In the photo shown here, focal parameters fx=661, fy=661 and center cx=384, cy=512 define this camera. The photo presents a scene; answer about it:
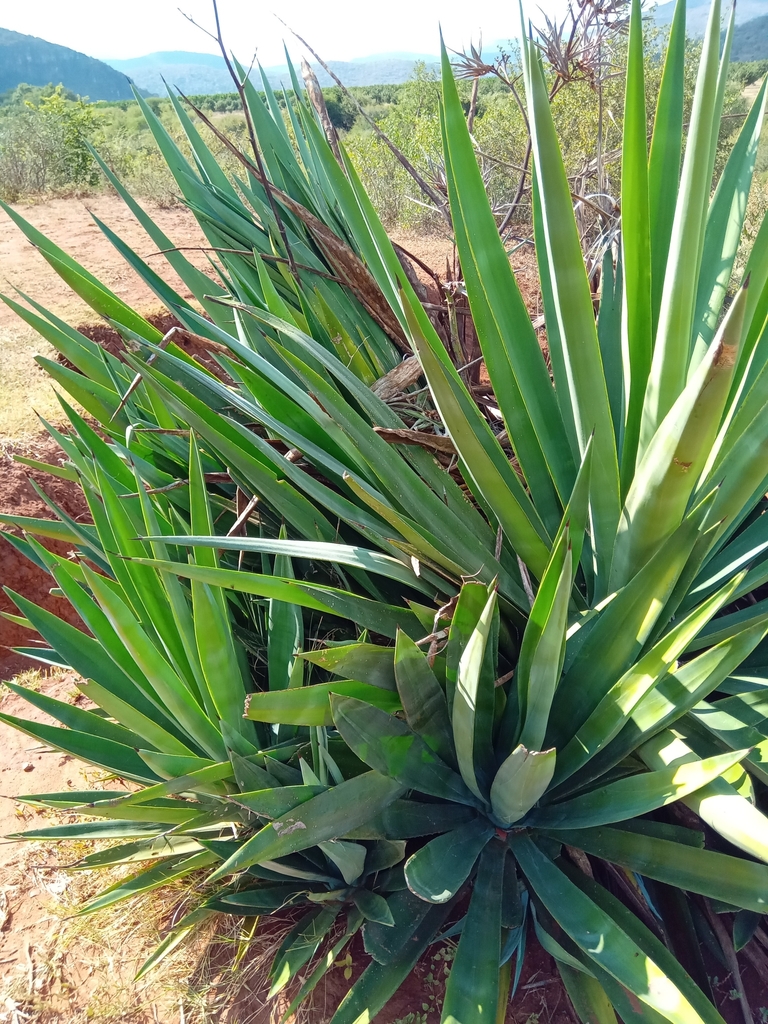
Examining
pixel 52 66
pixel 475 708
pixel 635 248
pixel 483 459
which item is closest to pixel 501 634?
pixel 475 708

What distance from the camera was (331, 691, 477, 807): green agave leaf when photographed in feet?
2.99

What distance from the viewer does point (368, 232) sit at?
1413 millimetres

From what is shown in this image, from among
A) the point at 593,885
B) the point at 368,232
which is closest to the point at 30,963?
the point at 593,885

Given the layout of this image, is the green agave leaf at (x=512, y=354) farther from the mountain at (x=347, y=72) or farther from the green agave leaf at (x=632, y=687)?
the mountain at (x=347, y=72)

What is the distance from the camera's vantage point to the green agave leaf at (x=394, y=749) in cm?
91

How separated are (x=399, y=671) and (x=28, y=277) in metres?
5.68

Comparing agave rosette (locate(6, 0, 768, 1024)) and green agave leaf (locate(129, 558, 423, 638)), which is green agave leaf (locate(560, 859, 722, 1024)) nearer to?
agave rosette (locate(6, 0, 768, 1024))

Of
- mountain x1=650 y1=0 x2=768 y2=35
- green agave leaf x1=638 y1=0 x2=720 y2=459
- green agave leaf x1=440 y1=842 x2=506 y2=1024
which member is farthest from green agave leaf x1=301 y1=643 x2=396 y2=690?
mountain x1=650 y1=0 x2=768 y2=35

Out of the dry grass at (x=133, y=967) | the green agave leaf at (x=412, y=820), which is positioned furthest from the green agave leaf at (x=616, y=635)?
the dry grass at (x=133, y=967)

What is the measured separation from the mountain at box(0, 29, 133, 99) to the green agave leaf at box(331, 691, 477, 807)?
6772 centimetres

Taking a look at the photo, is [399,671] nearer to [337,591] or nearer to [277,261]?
[337,591]

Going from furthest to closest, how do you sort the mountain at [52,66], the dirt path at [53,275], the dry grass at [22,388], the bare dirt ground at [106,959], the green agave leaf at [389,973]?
the mountain at [52,66]
the dirt path at [53,275]
the dry grass at [22,388]
the bare dirt ground at [106,959]
the green agave leaf at [389,973]

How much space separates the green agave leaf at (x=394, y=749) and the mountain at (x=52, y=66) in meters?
67.7

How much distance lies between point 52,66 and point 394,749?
76.0m
